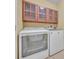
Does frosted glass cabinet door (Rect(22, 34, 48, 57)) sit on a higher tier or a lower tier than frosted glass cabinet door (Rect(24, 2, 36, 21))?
lower

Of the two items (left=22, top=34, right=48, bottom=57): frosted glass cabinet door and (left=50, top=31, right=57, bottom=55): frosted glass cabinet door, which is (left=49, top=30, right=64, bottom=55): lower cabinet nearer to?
(left=50, top=31, right=57, bottom=55): frosted glass cabinet door

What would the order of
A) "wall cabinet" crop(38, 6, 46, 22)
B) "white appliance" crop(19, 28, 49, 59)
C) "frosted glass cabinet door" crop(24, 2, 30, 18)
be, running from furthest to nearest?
"wall cabinet" crop(38, 6, 46, 22)
"frosted glass cabinet door" crop(24, 2, 30, 18)
"white appliance" crop(19, 28, 49, 59)

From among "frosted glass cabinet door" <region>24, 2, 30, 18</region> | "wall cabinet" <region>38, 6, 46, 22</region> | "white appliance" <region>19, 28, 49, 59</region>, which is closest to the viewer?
"white appliance" <region>19, 28, 49, 59</region>

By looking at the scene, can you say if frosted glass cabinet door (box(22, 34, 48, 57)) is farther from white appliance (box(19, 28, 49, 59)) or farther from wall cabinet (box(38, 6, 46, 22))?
wall cabinet (box(38, 6, 46, 22))

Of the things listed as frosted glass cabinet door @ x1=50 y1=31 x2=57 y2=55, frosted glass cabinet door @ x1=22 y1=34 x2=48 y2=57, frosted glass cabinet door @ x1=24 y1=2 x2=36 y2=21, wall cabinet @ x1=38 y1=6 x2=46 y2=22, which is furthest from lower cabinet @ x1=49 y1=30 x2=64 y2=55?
frosted glass cabinet door @ x1=24 y1=2 x2=36 y2=21

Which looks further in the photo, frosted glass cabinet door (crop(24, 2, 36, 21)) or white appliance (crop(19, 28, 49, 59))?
frosted glass cabinet door (crop(24, 2, 36, 21))

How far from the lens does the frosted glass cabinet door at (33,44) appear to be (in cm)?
284

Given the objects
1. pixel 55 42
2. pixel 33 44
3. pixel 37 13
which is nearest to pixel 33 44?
pixel 33 44

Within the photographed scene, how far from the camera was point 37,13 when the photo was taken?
3.85 m

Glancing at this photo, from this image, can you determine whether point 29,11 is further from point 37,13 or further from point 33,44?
point 33,44

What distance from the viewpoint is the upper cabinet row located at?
3.33 meters

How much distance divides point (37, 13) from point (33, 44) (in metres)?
1.11
